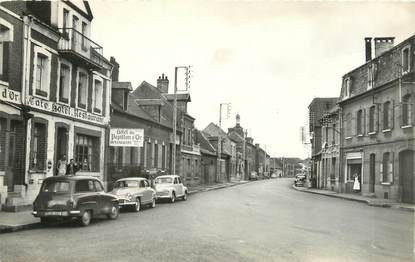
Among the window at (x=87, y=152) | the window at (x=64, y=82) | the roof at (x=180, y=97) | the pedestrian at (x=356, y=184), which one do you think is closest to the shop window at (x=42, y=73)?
the window at (x=64, y=82)

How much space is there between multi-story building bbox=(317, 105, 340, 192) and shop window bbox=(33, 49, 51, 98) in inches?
1034

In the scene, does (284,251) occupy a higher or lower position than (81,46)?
lower

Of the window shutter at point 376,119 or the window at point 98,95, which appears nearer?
the window at point 98,95

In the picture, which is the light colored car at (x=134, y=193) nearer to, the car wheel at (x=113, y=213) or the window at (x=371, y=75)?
the car wheel at (x=113, y=213)

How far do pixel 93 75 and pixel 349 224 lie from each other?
16128 millimetres

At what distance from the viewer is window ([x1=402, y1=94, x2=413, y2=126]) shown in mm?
28141

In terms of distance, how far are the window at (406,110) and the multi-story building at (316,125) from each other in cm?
2459

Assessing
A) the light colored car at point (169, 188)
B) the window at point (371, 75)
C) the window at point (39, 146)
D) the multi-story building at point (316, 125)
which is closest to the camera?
the window at point (39, 146)

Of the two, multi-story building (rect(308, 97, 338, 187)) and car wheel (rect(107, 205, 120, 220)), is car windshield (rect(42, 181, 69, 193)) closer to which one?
car wheel (rect(107, 205, 120, 220))

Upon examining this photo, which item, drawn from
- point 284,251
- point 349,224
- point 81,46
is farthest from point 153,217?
point 81,46

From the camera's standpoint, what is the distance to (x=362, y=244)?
1170 cm

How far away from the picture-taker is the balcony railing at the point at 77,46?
22.4m

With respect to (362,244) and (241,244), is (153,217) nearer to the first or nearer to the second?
(241,244)

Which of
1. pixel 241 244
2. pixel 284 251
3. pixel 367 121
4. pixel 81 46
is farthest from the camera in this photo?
pixel 367 121
